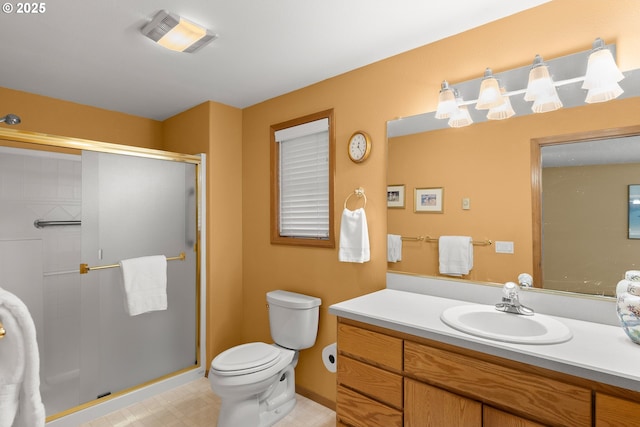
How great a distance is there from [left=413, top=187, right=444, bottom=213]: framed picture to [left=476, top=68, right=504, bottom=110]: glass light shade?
484 mm

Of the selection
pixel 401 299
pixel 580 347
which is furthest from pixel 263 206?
pixel 580 347

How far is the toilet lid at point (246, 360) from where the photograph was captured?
1949mm

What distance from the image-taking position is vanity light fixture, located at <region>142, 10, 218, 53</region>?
1.65m

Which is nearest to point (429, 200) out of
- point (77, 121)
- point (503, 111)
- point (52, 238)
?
point (503, 111)

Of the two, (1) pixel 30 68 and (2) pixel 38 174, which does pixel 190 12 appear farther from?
(2) pixel 38 174

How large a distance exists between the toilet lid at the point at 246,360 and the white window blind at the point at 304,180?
873 mm

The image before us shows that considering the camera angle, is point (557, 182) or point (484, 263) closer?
point (557, 182)

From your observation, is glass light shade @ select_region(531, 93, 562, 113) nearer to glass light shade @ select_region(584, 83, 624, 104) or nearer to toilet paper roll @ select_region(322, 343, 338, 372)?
glass light shade @ select_region(584, 83, 624, 104)

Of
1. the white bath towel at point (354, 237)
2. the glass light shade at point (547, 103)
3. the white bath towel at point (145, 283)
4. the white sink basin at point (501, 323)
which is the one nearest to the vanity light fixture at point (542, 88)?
the glass light shade at point (547, 103)

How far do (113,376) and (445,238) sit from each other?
96.4 inches

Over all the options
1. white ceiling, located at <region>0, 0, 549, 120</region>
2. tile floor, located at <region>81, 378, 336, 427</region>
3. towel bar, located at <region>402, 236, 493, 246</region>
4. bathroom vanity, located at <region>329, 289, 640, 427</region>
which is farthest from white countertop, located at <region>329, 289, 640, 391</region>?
white ceiling, located at <region>0, 0, 549, 120</region>

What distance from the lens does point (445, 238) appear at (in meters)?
1.82

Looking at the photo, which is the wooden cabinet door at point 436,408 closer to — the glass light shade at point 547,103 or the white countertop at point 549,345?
the white countertop at point 549,345

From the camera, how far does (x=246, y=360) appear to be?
2.03 meters
